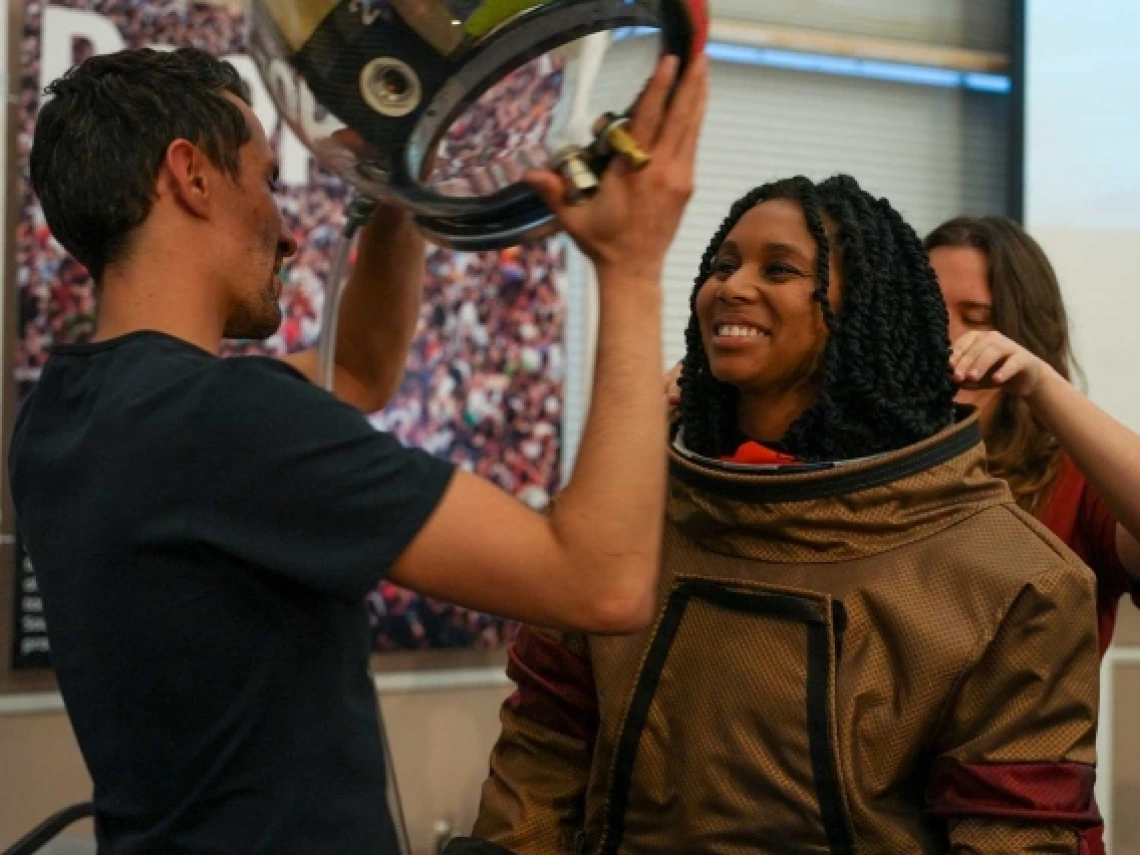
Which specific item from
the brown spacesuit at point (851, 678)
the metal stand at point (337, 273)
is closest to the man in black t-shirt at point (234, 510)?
the metal stand at point (337, 273)

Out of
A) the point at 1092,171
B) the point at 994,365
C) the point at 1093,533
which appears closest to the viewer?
the point at 994,365

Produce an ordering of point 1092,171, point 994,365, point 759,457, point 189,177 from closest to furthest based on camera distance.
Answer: point 189,177 < point 759,457 < point 994,365 < point 1092,171

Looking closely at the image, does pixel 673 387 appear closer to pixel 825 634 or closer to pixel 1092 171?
pixel 825 634

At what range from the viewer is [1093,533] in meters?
1.52

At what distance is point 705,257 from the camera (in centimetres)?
140

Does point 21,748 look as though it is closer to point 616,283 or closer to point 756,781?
point 756,781

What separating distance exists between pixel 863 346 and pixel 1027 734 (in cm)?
37

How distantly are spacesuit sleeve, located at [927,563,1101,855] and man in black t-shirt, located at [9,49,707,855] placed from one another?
39 centimetres

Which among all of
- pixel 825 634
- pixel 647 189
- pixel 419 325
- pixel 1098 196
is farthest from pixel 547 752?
pixel 1098 196

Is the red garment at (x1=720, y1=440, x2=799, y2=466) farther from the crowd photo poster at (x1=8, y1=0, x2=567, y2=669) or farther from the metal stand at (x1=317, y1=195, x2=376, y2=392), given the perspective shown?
the crowd photo poster at (x1=8, y1=0, x2=567, y2=669)

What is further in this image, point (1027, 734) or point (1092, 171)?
point (1092, 171)

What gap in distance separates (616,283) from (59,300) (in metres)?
1.14

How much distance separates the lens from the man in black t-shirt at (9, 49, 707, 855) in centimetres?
81

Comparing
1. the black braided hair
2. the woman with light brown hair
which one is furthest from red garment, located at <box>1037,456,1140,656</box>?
the black braided hair
